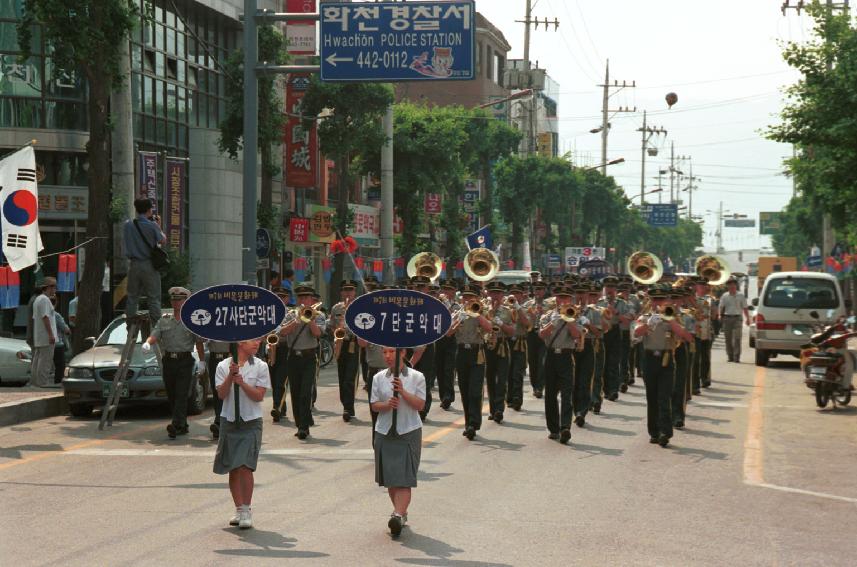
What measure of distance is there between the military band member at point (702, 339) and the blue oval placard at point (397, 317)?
35.6 ft

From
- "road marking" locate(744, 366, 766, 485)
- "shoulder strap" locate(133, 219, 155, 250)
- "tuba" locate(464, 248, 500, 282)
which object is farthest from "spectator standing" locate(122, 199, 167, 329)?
"road marking" locate(744, 366, 766, 485)

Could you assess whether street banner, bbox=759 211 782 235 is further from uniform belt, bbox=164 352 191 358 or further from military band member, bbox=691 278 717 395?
uniform belt, bbox=164 352 191 358

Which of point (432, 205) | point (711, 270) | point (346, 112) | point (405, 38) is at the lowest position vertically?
point (711, 270)

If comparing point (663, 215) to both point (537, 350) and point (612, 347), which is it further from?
point (612, 347)

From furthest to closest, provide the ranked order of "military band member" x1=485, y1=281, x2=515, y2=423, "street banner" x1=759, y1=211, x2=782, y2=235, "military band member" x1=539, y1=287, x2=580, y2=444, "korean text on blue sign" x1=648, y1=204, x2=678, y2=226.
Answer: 1. "street banner" x1=759, y1=211, x2=782, y2=235
2. "korean text on blue sign" x1=648, y1=204, x2=678, y2=226
3. "military band member" x1=485, y1=281, x2=515, y2=423
4. "military band member" x1=539, y1=287, x2=580, y2=444

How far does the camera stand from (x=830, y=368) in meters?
21.2

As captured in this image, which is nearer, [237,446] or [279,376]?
[237,446]

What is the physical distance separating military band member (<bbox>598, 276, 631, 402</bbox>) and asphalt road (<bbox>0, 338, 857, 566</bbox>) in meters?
3.67

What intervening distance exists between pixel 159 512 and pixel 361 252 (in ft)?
175

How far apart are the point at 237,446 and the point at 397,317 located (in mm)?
1661

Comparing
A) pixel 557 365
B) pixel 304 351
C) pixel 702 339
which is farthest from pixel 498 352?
pixel 702 339

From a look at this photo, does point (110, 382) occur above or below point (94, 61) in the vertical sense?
below

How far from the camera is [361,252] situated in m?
64.3

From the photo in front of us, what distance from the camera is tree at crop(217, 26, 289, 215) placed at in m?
33.2
